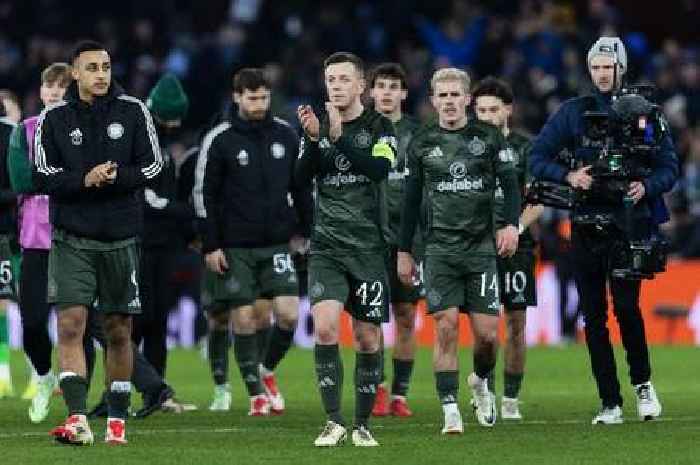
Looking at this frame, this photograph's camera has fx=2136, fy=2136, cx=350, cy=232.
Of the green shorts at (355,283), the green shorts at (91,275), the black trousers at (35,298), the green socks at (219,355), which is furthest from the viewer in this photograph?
the green socks at (219,355)

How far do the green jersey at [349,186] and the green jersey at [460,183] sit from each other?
688mm

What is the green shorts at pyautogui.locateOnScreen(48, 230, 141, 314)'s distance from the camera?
12.7 meters

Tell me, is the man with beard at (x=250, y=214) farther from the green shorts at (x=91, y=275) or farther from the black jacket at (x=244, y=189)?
the green shorts at (x=91, y=275)

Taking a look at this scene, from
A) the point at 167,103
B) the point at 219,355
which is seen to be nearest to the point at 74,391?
the point at 219,355

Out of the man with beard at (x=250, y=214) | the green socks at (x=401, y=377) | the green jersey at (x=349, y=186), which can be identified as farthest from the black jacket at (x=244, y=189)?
the green jersey at (x=349, y=186)

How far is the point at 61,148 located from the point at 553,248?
1300 centimetres

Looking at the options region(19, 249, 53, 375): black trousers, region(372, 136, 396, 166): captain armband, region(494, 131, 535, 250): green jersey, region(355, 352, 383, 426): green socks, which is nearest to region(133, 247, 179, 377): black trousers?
region(19, 249, 53, 375): black trousers

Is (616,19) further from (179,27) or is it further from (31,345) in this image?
(31,345)

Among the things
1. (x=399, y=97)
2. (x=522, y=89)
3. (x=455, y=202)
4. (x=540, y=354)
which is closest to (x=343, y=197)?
(x=455, y=202)

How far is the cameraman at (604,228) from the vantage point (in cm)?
1413

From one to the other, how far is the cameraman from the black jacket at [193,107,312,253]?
2194 millimetres

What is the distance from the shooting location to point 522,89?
29.0 metres

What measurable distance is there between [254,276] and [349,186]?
9.57 feet

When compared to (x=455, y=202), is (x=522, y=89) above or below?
above
